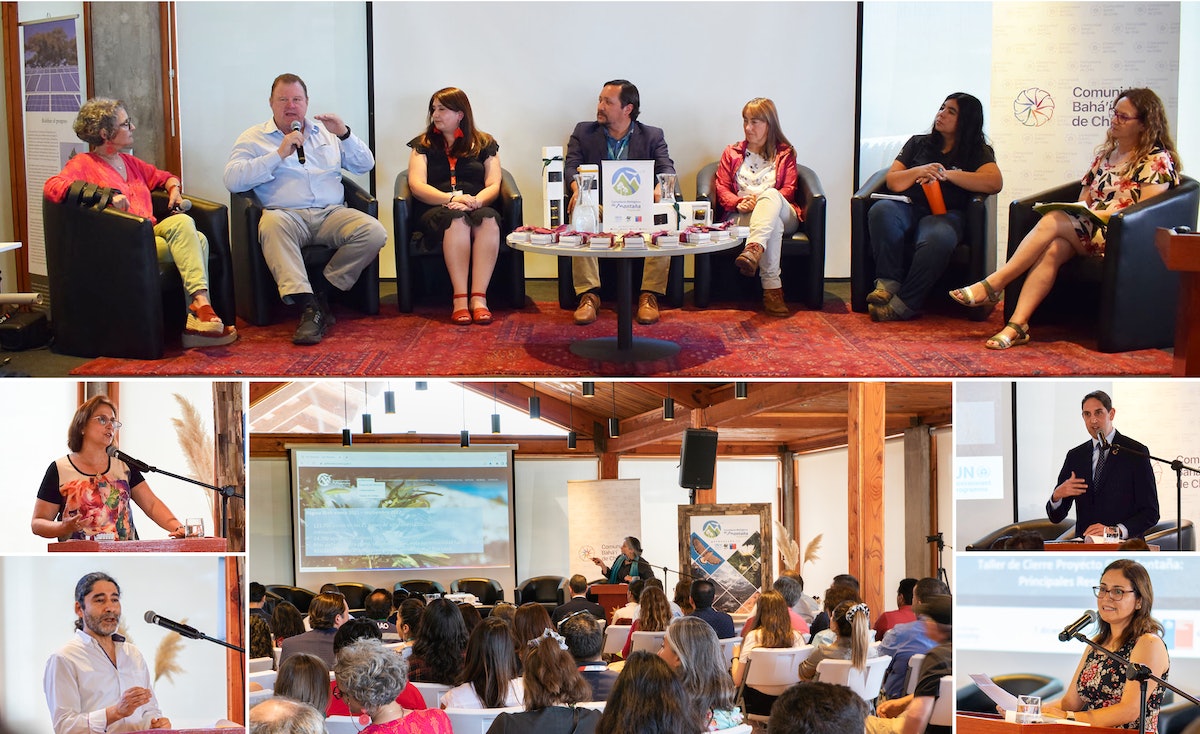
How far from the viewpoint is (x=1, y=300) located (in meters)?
4.88

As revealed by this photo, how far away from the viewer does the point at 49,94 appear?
5938 millimetres

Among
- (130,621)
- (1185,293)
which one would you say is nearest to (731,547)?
(1185,293)

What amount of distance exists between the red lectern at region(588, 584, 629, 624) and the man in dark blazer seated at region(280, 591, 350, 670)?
3.75 m

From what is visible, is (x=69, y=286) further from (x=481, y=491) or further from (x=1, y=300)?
(x=481, y=491)

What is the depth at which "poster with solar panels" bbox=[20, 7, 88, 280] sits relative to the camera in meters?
5.88

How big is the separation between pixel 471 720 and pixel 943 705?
1601mm

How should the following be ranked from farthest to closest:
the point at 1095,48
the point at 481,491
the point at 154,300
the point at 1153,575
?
the point at 481,491, the point at 1095,48, the point at 154,300, the point at 1153,575

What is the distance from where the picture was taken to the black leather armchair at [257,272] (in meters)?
5.05

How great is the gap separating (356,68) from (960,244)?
3.09 metres

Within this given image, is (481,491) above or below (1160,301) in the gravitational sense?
below

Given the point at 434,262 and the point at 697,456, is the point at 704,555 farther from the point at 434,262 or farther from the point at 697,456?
the point at 434,262

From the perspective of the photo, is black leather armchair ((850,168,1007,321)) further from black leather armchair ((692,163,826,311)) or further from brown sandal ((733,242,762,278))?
brown sandal ((733,242,762,278))

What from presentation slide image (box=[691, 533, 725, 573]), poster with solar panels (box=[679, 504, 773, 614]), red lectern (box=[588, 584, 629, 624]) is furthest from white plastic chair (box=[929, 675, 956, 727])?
red lectern (box=[588, 584, 629, 624])

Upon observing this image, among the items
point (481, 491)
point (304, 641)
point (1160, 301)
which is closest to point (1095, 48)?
point (1160, 301)
